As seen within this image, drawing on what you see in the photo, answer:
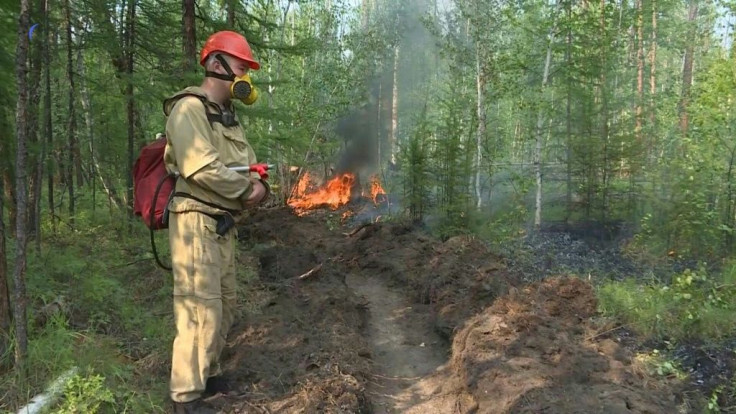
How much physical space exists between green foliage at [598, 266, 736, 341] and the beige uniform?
14.6 feet

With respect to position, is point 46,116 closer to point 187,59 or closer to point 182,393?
point 187,59

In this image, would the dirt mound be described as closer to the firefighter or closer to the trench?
the trench

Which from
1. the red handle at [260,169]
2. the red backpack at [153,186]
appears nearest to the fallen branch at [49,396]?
the red backpack at [153,186]

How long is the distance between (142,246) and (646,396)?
6693mm

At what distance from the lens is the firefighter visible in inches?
132

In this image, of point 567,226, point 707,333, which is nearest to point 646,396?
point 707,333

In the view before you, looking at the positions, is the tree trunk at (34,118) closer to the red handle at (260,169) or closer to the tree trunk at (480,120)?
the red handle at (260,169)

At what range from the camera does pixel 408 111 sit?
30.6 meters

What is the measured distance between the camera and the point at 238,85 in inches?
140

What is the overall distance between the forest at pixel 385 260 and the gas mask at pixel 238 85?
1.19 metres

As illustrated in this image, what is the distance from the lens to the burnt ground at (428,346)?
3.80 metres

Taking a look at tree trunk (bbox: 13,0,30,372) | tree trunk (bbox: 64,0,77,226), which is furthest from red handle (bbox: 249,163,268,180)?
tree trunk (bbox: 64,0,77,226)

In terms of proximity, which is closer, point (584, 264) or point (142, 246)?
point (142, 246)

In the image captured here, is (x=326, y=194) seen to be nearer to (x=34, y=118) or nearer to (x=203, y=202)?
(x=34, y=118)
